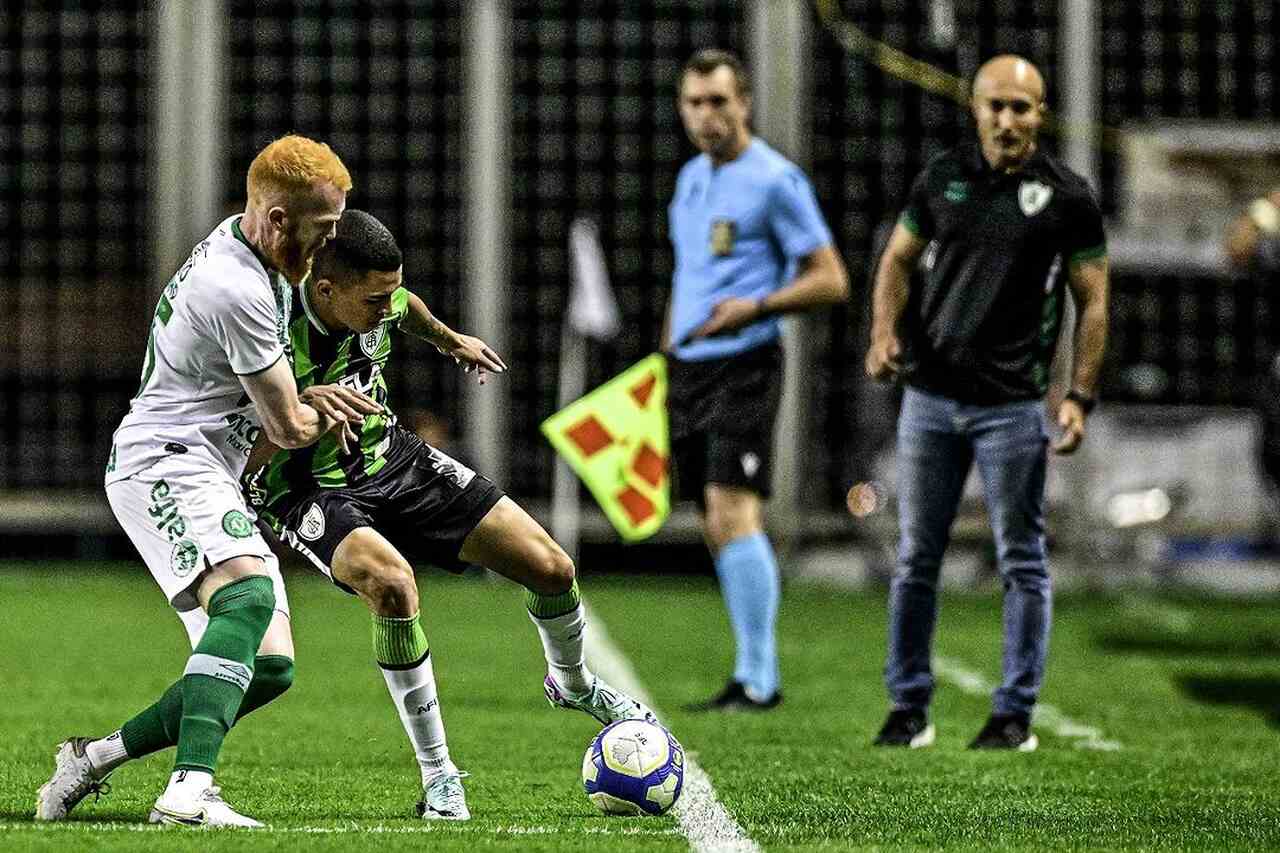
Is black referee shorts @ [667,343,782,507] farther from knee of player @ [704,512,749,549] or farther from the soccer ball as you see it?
the soccer ball

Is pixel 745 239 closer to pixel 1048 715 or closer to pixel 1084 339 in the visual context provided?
pixel 1084 339

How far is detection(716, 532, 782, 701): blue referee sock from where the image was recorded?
8133mm

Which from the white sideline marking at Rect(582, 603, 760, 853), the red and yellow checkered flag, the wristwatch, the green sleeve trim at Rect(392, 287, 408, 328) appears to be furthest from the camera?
the red and yellow checkered flag

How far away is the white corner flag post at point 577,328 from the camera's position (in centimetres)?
1534

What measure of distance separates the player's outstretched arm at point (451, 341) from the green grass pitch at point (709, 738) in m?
1.05

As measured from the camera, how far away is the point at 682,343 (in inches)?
332

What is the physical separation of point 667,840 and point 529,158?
1244 centimetres

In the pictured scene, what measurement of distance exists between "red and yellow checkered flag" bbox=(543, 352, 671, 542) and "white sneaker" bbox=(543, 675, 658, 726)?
12.0ft

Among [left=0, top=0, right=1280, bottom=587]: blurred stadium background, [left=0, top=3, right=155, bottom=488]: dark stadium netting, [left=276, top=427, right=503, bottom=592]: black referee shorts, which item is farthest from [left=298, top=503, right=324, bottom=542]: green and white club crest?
[left=0, top=3, right=155, bottom=488]: dark stadium netting

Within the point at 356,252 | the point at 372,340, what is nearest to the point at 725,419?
the point at 372,340

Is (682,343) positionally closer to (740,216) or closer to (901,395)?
(740,216)

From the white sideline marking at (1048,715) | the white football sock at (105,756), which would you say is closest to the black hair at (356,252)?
the white football sock at (105,756)

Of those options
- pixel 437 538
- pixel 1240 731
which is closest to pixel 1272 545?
pixel 1240 731

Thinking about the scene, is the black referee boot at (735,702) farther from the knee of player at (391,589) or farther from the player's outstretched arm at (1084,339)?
the knee of player at (391,589)
